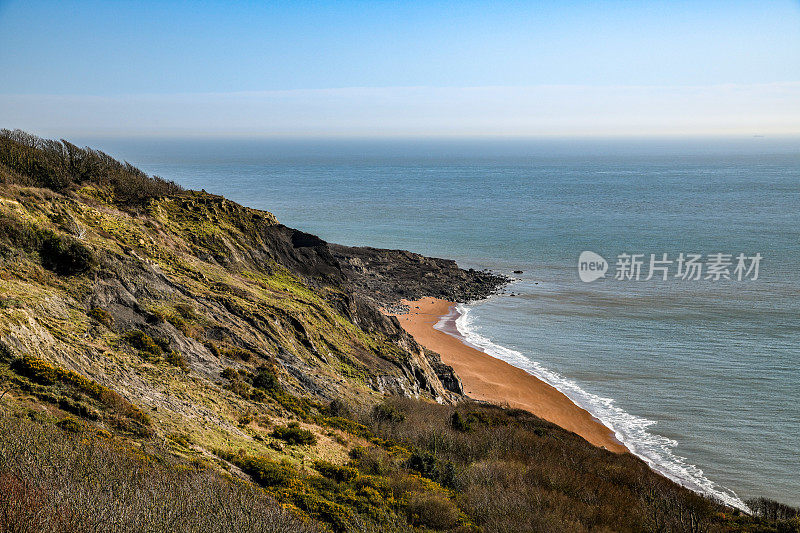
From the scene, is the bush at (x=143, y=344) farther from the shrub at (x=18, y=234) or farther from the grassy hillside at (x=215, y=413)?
the shrub at (x=18, y=234)

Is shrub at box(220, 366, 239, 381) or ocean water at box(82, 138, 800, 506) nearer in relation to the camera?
shrub at box(220, 366, 239, 381)

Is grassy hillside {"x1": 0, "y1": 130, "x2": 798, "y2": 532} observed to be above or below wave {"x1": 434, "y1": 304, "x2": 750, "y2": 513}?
above

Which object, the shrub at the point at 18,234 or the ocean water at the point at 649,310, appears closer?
the shrub at the point at 18,234

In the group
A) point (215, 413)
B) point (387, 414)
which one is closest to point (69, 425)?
point (215, 413)

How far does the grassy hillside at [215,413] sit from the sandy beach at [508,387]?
4329 mm

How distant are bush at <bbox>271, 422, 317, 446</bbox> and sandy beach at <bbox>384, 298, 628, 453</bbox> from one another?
18.4 m

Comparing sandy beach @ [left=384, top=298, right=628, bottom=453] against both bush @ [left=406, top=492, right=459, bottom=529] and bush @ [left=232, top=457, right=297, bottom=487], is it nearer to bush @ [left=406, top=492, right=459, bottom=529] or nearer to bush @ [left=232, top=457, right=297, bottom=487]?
bush @ [left=406, top=492, right=459, bottom=529]

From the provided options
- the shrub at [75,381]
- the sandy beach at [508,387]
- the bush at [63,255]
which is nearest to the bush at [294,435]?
the shrub at [75,381]

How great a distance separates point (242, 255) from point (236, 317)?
10270 mm

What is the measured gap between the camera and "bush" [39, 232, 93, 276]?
60.1ft

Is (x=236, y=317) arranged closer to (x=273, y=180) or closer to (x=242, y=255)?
(x=242, y=255)

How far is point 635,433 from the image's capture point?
2894 centimetres

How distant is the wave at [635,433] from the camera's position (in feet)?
77.5

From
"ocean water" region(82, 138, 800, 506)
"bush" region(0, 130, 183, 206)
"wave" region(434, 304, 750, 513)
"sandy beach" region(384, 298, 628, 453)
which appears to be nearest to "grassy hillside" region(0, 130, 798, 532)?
"bush" region(0, 130, 183, 206)
